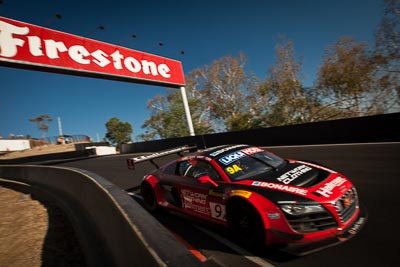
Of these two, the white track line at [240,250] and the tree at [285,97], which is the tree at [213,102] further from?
the white track line at [240,250]

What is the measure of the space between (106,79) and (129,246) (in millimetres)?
18353

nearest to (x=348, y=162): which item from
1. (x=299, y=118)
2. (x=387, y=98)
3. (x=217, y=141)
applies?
(x=217, y=141)

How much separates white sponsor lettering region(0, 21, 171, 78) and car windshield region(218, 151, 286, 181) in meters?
14.6

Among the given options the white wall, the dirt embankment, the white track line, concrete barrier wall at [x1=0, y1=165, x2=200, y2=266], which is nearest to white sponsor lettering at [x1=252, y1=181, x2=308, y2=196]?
the white track line

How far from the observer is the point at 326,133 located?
1288 centimetres

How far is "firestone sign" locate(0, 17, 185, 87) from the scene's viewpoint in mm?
14773

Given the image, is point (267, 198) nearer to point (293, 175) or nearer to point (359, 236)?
point (293, 175)

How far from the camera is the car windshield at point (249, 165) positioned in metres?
4.50

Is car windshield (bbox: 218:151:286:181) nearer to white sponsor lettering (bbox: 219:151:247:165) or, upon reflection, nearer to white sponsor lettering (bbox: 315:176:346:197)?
white sponsor lettering (bbox: 219:151:247:165)

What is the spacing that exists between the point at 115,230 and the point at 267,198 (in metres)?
1.91

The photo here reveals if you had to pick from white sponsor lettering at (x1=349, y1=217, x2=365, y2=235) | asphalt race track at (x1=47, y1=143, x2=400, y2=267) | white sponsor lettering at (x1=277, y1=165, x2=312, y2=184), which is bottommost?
asphalt race track at (x1=47, y1=143, x2=400, y2=267)

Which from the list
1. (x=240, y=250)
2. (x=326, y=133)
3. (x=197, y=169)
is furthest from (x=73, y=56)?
(x=240, y=250)

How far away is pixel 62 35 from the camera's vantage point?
17031 millimetres

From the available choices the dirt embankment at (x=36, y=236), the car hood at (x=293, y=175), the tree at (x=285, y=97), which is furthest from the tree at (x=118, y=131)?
the car hood at (x=293, y=175)
